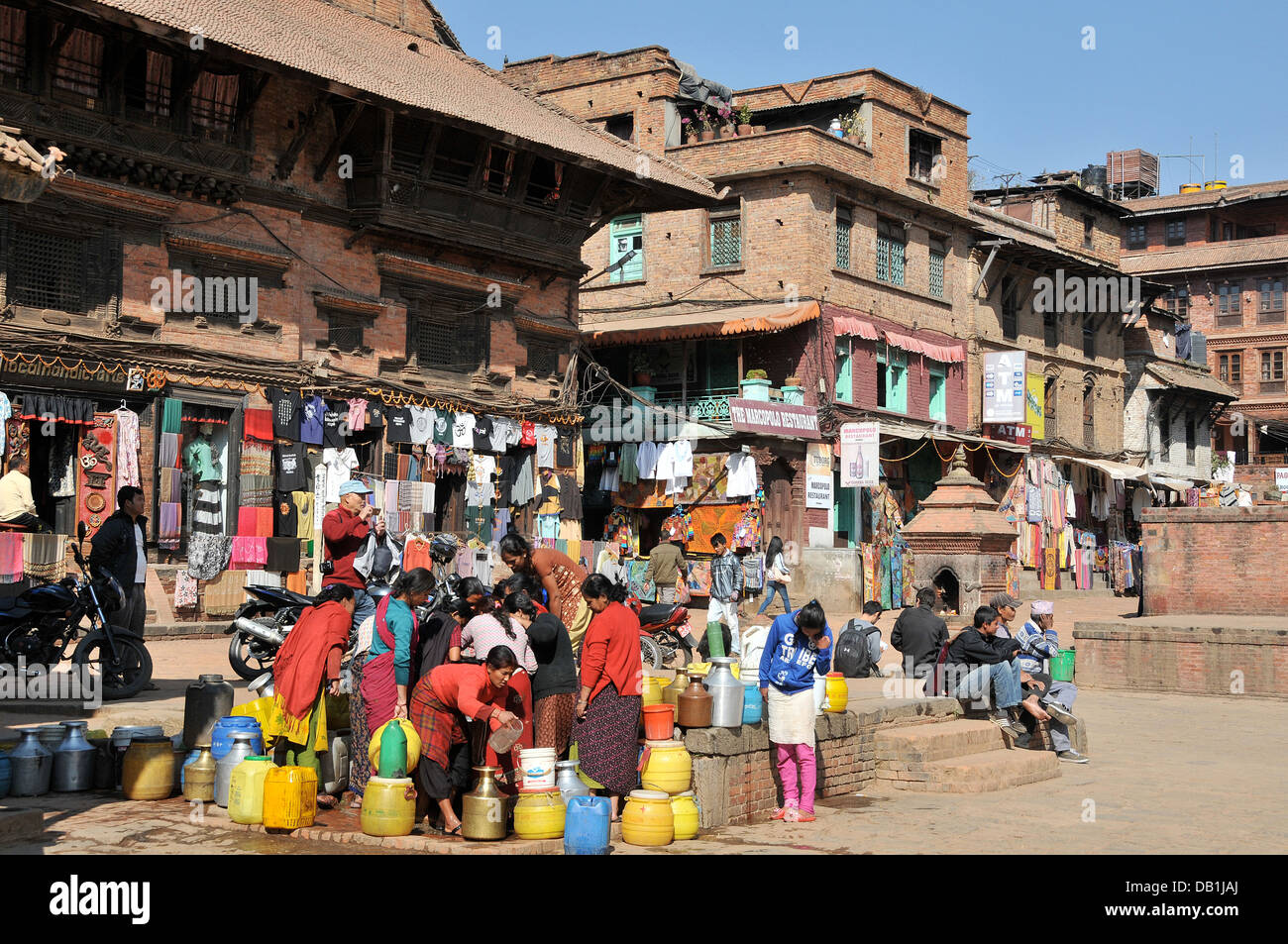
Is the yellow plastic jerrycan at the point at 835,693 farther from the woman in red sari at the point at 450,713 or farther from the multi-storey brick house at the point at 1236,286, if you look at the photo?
the multi-storey brick house at the point at 1236,286

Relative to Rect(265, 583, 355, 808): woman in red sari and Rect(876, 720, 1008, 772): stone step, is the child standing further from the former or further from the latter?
Rect(265, 583, 355, 808): woman in red sari

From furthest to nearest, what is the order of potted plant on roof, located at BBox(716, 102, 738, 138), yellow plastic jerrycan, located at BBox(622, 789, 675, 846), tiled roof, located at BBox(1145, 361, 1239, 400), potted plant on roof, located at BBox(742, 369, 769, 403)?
1. tiled roof, located at BBox(1145, 361, 1239, 400)
2. potted plant on roof, located at BBox(716, 102, 738, 138)
3. potted plant on roof, located at BBox(742, 369, 769, 403)
4. yellow plastic jerrycan, located at BBox(622, 789, 675, 846)

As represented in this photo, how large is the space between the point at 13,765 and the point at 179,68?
13260mm

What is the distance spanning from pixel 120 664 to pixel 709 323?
20656mm

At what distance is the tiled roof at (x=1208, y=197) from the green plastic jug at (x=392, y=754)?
54.9m

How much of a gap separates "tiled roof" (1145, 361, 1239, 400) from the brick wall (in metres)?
25.8

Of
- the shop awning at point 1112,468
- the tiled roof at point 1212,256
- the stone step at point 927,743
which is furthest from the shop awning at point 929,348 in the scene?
the stone step at point 927,743

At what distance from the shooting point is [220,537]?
2056 centimetres

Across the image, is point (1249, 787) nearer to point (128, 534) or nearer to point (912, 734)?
point (912, 734)

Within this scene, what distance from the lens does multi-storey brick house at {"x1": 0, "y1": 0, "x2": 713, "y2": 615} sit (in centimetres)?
1877

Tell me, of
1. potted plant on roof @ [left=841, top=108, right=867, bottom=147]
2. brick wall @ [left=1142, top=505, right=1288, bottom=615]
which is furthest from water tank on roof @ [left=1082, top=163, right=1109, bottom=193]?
brick wall @ [left=1142, top=505, right=1288, bottom=615]

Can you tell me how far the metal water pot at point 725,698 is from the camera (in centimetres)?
1060
